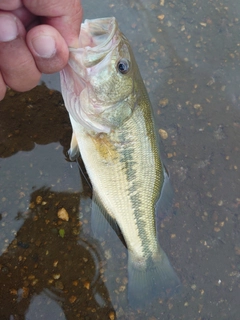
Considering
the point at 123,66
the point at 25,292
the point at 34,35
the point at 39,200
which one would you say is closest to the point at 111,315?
the point at 25,292

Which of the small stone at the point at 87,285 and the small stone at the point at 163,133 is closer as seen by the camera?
the small stone at the point at 87,285

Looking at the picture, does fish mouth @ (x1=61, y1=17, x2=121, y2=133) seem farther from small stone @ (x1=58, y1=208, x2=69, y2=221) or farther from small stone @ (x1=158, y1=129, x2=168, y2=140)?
small stone @ (x1=158, y1=129, x2=168, y2=140)

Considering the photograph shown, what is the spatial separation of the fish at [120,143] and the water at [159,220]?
19 cm

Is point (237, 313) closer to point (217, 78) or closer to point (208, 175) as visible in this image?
point (208, 175)

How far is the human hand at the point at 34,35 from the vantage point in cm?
150

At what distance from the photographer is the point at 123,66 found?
2180mm

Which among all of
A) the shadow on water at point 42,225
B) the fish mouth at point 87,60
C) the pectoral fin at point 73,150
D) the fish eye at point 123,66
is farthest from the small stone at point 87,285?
the fish eye at point 123,66

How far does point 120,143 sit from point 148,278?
3.38 ft

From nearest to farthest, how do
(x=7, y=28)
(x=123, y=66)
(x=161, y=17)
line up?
(x=7, y=28), (x=123, y=66), (x=161, y=17)

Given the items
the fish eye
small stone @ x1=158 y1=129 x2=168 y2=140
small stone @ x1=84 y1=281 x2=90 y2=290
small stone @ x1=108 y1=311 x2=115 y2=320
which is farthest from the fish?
small stone @ x1=158 y1=129 x2=168 y2=140

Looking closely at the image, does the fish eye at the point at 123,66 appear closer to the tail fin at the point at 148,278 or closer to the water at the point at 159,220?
the water at the point at 159,220

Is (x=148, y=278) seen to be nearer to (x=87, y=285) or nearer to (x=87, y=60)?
(x=87, y=285)

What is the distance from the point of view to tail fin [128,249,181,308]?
2.64 metres

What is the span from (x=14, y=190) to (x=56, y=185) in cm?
32
